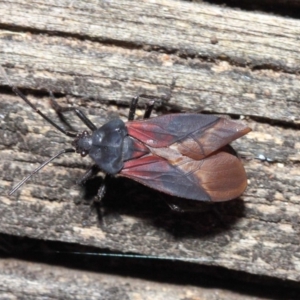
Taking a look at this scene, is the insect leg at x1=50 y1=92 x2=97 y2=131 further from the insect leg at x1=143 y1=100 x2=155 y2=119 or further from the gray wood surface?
the insect leg at x1=143 y1=100 x2=155 y2=119

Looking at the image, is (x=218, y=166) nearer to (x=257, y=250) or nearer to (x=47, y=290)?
(x=257, y=250)

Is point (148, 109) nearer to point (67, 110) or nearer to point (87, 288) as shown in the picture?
point (67, 110)

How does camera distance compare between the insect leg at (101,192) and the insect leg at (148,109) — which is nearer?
the insect leg at (148,109)

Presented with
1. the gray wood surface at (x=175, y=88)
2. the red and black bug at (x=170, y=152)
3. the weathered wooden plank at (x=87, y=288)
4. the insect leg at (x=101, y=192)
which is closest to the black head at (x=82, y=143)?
the red and black bug at (x=170, y=152)

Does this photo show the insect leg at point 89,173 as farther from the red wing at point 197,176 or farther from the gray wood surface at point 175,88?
the red wing at point 197,176

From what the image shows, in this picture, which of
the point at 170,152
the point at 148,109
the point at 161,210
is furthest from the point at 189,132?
the point at 161,210

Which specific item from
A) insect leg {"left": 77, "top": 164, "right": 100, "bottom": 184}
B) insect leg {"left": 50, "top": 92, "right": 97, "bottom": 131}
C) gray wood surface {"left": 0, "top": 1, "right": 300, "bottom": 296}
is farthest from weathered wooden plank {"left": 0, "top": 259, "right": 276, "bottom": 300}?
insect leg {"left": 50, "top": 92, "right": 97, "bottom": 131}
